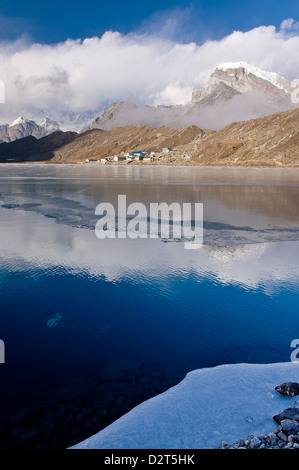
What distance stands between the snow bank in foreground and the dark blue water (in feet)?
1.11

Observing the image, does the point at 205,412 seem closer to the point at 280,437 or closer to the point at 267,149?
the point at 280,437

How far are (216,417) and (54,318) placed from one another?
18.8 feet

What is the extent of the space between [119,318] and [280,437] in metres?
5.72

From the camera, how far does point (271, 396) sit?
21.3 feet

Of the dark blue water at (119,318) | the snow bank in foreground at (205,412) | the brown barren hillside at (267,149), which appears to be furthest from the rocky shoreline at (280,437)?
the brown barren hillside at (267,149)

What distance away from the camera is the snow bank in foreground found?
5535 mm

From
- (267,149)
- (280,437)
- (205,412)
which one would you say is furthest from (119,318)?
(267,149)

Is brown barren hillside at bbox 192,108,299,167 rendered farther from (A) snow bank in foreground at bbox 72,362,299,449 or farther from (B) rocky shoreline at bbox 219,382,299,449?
(B) rocky shoreline at bbox 219,382,299,449

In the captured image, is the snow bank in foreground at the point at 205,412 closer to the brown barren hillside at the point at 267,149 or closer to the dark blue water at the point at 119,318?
the dark blue water at the point at 119,318

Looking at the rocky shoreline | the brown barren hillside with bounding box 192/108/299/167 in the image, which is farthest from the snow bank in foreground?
the brown barren hillside with bounding box 192/108/299/167

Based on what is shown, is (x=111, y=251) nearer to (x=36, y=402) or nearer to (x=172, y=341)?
(x=172, y=341)

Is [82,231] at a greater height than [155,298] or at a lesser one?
greater

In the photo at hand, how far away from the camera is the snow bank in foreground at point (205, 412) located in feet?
18.2

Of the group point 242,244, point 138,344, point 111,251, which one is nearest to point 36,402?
point 138,344
